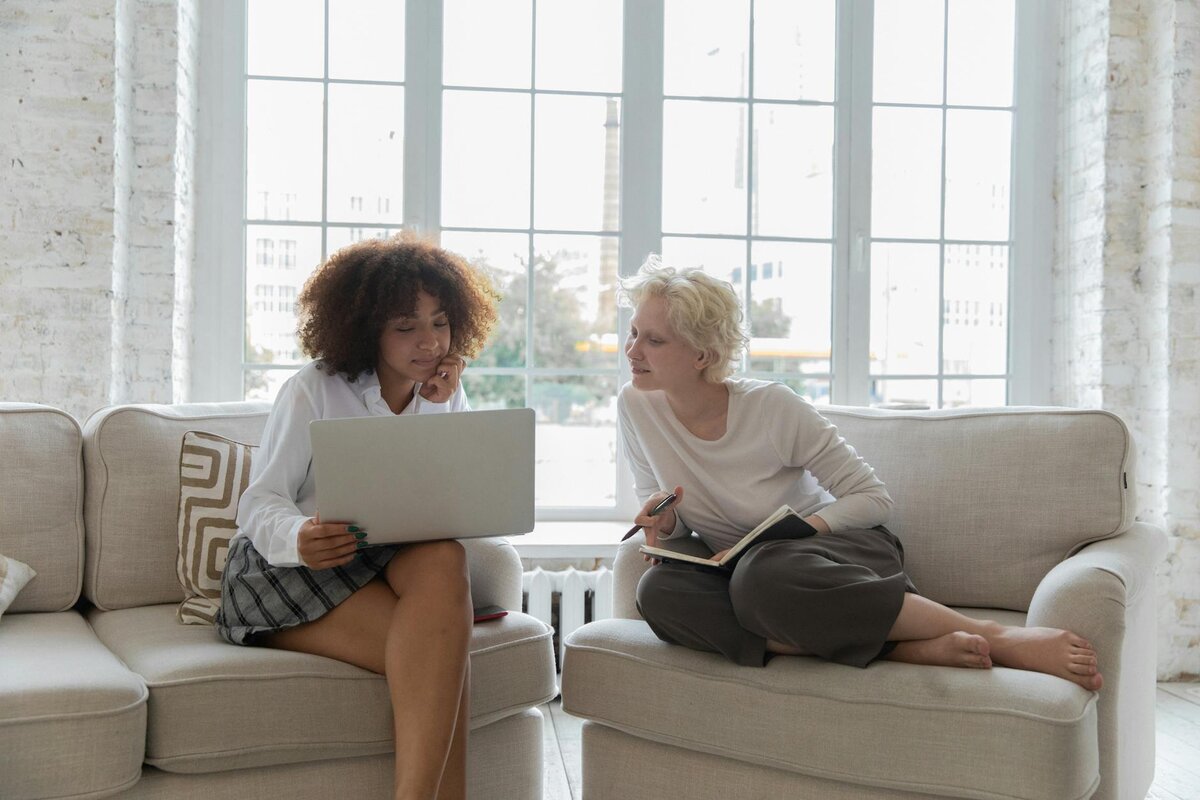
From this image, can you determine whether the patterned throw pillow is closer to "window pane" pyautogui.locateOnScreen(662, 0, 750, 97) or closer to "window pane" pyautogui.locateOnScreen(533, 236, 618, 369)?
"window pane" pyautogui.locateOnScreen(533, 236, 618, 369)

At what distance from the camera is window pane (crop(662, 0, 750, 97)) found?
3.60 meters

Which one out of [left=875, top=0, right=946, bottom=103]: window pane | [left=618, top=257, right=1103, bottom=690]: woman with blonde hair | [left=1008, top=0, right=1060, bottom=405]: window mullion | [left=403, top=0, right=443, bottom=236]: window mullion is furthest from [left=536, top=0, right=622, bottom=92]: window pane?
[left=1008, top=0, right=1060, bottom=405]: window mullion

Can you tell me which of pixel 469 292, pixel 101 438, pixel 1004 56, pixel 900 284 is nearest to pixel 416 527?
pixel 469 292

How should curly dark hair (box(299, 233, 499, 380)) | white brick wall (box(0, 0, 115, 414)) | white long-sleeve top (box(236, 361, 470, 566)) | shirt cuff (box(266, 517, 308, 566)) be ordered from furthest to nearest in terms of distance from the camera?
white brick wall (box(0, 0, 115, 414))
curly dark hair (box(299, 233, 499, 380))
white long-sleeve top (box(236, 361, 470, 566))
shirt cuff (box(266, 517, 308, 566))

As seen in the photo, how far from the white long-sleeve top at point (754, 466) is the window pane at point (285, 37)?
6.01ft

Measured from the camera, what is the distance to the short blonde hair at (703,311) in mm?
2328

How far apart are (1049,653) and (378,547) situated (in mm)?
1217

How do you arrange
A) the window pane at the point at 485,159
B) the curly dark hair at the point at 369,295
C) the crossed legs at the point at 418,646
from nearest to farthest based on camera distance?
the crossed legs at the point at 418,646
the curly dark hair at the point at 369,295
the window pane at the point at 485,159

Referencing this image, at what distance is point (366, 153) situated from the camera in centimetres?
349

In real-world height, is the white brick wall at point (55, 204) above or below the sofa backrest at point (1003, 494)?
above

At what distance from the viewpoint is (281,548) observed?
190 centimetres

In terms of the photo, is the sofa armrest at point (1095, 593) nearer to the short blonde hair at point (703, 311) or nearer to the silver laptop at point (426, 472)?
the short blonde hair at point (703, 311)

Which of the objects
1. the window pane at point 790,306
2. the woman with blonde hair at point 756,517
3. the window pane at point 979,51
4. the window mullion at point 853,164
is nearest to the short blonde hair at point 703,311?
the woman with blonde hair at point 756,517

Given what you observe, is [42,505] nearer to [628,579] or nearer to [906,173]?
[628,579]
